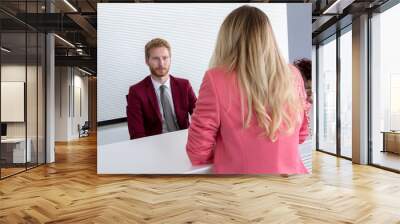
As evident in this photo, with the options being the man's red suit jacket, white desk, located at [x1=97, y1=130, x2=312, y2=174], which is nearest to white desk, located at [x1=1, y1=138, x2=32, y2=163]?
white desk, located at [x1=97, y1=130, x2=312, y2=174]

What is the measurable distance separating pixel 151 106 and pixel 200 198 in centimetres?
152

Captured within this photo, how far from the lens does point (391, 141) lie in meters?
6.97

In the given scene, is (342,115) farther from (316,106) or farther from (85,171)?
(85,171)

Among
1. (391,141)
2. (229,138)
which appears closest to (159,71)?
(229,138)

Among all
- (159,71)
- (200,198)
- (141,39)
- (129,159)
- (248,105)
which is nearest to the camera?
(248,105)

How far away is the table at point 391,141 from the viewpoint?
676 centimetres

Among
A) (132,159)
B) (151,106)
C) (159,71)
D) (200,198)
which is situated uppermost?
(159,71)

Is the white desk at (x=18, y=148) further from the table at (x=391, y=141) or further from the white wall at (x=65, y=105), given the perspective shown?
the white wall at (x=65, y=105)

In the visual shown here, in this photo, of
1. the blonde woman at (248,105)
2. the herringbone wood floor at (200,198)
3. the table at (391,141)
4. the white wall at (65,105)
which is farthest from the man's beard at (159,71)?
the white wall at (65,105)

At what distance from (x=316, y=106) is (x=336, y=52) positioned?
181 cm

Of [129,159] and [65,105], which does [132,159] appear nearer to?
[129,159]

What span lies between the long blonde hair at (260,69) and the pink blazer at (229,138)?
24 mm

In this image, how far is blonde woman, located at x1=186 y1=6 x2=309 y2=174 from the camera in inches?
37.8

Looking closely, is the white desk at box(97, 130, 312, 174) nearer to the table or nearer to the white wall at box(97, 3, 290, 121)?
the white wall at box(97, 3, 290, 121)
